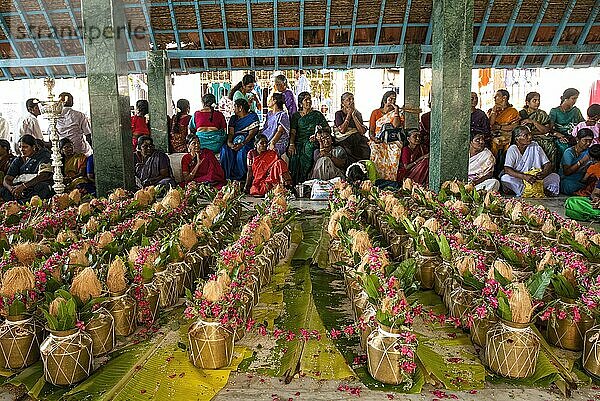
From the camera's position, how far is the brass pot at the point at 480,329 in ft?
8.83

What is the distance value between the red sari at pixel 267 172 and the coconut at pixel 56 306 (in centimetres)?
529

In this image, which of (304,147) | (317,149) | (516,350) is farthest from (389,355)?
(304,147)

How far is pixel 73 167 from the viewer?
7.62 m

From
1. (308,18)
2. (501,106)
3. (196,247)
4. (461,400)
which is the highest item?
(308,18)

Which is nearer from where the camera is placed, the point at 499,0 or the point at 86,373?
the point at 86,373

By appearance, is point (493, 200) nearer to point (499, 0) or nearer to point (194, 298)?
point (194, 298)

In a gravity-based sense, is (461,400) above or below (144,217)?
below

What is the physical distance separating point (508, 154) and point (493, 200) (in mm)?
2883

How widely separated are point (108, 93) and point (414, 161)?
4.21m

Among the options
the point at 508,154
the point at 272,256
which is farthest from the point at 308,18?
the point at 272,256

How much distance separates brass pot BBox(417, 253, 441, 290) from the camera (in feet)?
11.6

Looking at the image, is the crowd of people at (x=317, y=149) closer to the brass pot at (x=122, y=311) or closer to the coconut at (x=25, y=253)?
the coconut at (x=25, y=253)

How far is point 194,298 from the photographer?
265cm

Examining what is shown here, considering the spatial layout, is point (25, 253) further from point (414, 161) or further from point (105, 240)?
point (414, 161)
